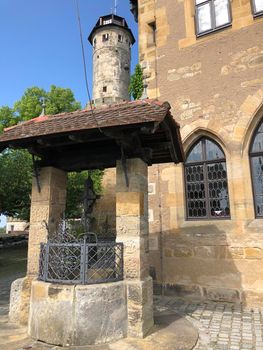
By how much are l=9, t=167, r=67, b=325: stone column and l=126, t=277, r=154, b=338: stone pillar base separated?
1.61 m

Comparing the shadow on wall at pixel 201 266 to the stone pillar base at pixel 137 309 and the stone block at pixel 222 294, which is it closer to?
the stone block at pixel 222 294

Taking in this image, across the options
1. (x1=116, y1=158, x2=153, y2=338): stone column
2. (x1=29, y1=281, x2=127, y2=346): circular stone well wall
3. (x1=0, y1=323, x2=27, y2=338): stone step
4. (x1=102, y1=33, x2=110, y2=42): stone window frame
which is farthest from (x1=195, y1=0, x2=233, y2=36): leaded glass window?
(x1=102, y1=33, x2=110, y2=42): stone window frame

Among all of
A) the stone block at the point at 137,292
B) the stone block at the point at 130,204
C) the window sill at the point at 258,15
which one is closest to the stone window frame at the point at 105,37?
the window sill at the point at 258,15

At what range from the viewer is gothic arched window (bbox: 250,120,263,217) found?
241 inches

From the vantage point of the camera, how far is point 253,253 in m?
5.86

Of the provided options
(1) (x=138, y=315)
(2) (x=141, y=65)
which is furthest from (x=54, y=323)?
(2) (x=141, y=65)

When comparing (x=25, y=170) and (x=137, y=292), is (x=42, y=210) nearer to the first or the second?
(x=137, y=292)

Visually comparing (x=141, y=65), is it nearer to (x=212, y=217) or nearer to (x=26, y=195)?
(x=212, y=217)

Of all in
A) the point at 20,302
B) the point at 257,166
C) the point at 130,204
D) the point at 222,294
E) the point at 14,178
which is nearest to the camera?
the point at 130,204

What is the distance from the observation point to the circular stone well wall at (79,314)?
3.60 metres

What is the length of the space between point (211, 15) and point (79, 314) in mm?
7366

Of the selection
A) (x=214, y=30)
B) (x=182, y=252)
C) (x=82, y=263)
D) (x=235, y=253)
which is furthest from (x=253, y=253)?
(x=214, y=30)

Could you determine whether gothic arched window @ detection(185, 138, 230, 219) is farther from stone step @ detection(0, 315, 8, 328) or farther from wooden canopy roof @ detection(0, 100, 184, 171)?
stone step @ detection(0, 315, 8, 328)

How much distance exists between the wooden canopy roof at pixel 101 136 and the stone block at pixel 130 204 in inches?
23.1
